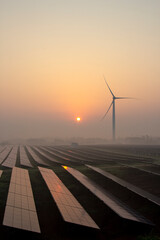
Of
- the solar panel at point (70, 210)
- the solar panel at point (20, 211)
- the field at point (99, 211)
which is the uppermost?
the solar panel at point (20, 211)

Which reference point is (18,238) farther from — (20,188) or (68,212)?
(20,188)

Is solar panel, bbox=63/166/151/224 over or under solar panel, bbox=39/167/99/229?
under

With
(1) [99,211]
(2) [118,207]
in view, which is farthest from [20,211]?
(2) [118,207]

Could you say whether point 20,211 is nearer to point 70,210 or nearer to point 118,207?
point 70,210

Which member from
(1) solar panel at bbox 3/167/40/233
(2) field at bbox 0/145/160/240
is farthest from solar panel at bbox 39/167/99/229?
(1) solar panel at bbox 3/167/40/233

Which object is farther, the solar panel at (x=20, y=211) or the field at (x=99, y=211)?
the field at (x=99, y=211)

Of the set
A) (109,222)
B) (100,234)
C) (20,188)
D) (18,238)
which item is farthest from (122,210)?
(20,188)

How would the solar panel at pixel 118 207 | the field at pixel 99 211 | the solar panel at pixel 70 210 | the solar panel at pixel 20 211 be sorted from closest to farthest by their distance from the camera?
the solar panel at pixel 20 211
the field at pixel 99 211
the solar panel at pixel 70 210
the solar panel at pixel 118 207

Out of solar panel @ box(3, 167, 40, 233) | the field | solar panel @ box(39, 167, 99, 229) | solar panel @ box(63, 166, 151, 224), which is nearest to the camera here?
solar panel @ box(3, 167, 40, 233)

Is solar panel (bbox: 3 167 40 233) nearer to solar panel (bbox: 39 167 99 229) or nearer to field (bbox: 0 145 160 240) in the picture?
field (bbox: 0 145 160 240)

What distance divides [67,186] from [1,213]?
1060 cm

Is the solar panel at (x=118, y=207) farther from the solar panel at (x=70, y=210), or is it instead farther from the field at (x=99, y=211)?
the solar panel at (x=70, y=210)

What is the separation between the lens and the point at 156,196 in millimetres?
24031

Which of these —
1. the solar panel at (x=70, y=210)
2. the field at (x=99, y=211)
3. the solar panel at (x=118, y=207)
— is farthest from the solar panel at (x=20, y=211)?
the solar panel at (x=118, y=207)
